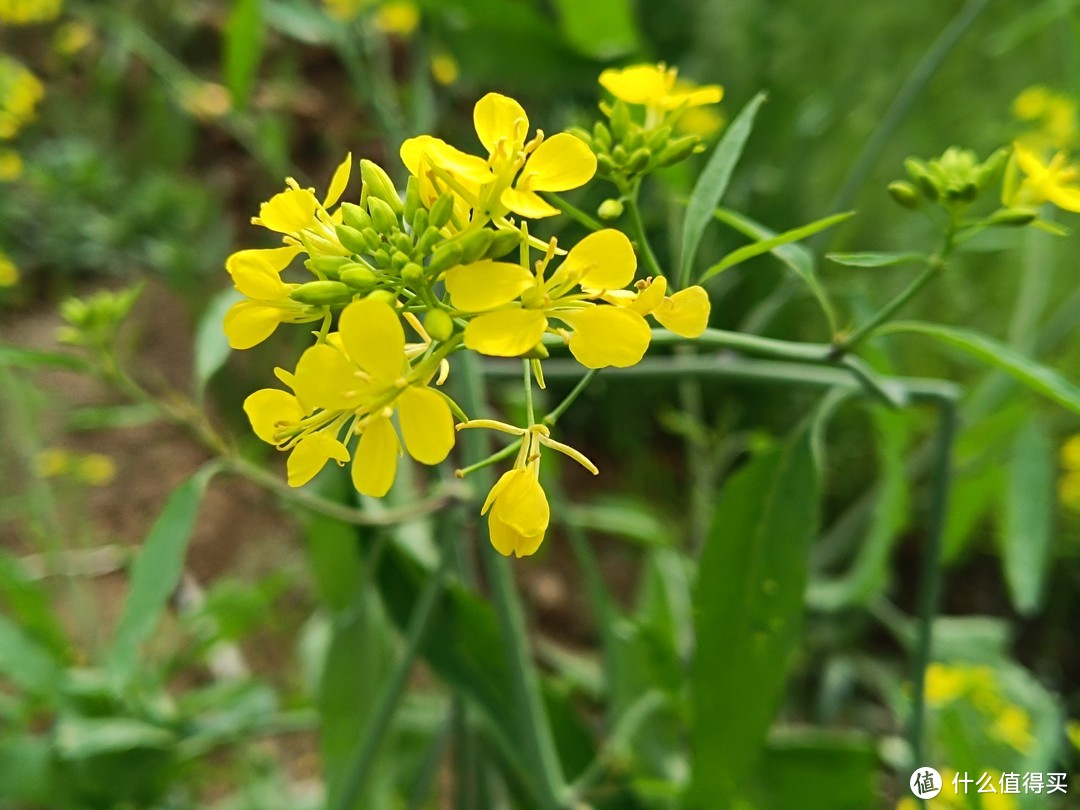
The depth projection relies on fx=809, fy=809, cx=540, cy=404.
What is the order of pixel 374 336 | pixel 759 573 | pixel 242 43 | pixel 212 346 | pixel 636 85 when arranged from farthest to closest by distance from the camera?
pixel 242 43
pixel 212 346
pixel 759 573
pixel 636 85
pixel 374 336

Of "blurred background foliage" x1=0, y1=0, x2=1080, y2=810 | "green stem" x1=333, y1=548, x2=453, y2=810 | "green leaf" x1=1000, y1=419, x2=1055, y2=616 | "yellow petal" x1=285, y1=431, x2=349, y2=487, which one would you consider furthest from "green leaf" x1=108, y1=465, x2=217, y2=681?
"green leaf" x1=1000, y1=419, x2=1055, y2=616

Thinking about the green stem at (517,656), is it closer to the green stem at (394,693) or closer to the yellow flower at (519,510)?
the green stem at (394,693)

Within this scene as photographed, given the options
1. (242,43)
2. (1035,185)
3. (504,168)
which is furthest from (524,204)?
(242,43)

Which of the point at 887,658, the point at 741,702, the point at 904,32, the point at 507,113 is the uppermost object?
the point at 904,32

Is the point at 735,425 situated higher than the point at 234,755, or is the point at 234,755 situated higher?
the point at 735,425

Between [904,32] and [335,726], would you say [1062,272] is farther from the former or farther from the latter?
[335,726]

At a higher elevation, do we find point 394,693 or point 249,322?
point 249,322

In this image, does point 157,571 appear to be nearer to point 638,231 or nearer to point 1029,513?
point 638,231

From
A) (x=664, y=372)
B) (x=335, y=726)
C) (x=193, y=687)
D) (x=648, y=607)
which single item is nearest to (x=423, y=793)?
(x=335, y=726)
